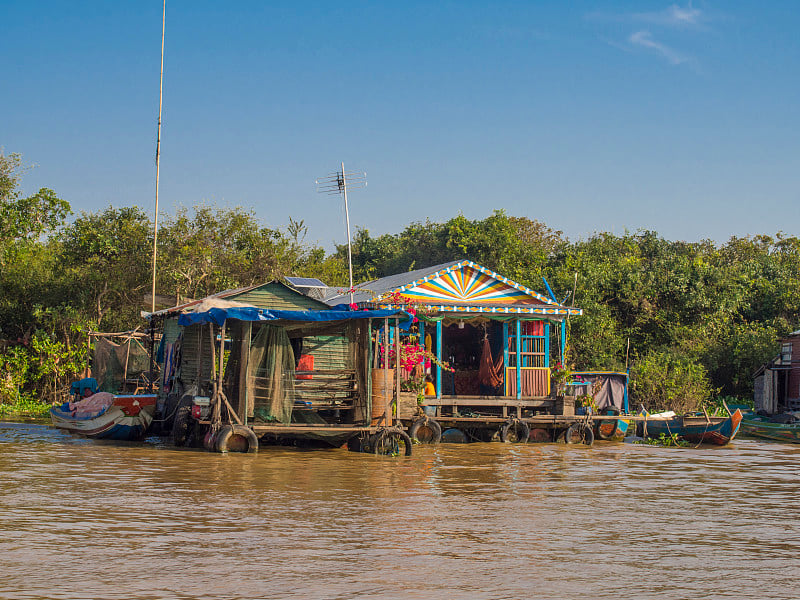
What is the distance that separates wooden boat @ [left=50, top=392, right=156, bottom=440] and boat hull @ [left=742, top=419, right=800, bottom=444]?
638 inches

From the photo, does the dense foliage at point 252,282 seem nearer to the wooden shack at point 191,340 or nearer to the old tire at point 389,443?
the wooden shack at point 191,340

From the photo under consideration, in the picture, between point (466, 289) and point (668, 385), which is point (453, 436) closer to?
point (466, 289)

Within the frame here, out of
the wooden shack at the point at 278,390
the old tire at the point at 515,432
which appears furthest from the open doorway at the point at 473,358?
the wooden shack at the point at 278,390

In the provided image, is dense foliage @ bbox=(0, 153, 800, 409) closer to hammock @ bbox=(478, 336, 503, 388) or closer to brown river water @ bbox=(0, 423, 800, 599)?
hammock @ bbox=(478, 336, 503, 388)

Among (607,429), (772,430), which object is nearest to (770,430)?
(772,430)

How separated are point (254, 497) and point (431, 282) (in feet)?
38.3

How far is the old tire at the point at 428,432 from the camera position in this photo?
61.4 ft

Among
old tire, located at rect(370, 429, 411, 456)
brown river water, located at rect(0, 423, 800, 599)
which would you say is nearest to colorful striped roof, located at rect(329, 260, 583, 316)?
old tire, located at rect(370, 429, 411, 456)

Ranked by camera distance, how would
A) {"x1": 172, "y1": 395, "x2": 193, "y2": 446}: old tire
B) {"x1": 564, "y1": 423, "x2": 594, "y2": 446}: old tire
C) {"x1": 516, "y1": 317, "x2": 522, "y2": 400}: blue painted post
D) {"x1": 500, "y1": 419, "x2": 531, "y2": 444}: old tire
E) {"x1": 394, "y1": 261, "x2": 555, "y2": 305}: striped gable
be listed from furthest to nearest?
{"x1": 394, "y1": 261, "x2": 555, "y2": 305}: striped gable
{"x1": 516, "y1": 317, "x2": 522, "y2": 400}: blue painted post
{"x1": 564, "y1": 423, "x2": 594, "y2": 446}: old tire
{"x1": 500, "y1": 419, "x2": 531, "y2": 444}: old tire
{"x1": 172, "y1": 395, "x2": 193, "y2": 446}: old tire

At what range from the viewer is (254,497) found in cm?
1091

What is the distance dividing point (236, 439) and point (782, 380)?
19.2 meters

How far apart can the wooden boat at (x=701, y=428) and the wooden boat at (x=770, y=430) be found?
2.65 metres

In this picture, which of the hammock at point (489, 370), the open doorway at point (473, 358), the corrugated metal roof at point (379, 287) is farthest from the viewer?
the corrugated metal roof at point (379, 287)

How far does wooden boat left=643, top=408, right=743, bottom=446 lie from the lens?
20.7m
